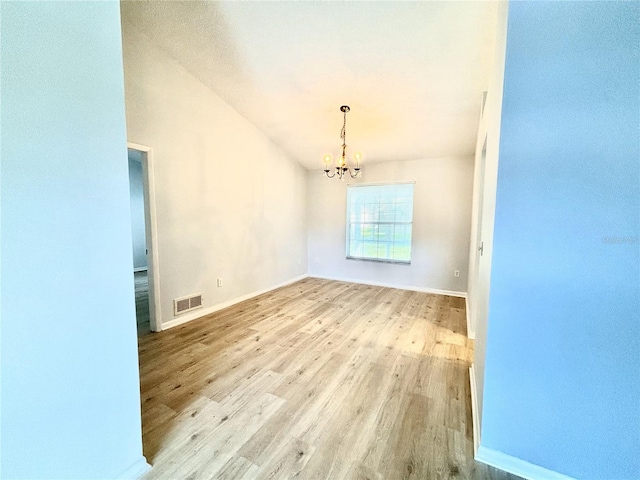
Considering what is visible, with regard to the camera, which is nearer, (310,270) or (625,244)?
(625,244)

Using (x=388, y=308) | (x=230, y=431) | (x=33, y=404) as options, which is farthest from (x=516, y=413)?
(x=388, y=308)

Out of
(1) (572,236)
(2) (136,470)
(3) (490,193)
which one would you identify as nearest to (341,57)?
(3) (490,193)

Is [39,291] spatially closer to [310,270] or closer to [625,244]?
[625,244]

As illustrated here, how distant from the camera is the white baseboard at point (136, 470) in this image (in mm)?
1228

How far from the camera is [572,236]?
1118mm

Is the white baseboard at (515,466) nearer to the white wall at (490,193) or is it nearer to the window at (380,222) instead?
the white wall at (490,193)

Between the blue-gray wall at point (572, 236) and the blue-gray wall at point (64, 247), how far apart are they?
181 cm

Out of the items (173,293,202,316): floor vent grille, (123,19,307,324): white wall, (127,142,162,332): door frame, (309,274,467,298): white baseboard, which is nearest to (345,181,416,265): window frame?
(309,274,467,298): white baseboard

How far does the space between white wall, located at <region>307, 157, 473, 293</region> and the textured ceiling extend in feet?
2.53

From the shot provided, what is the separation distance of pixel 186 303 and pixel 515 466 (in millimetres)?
3408

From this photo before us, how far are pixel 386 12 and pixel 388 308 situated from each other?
11.4 ft

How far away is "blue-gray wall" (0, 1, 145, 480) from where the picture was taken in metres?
0.88

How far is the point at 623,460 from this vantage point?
1126 millimetres

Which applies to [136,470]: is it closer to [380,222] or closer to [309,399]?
[309,399]
